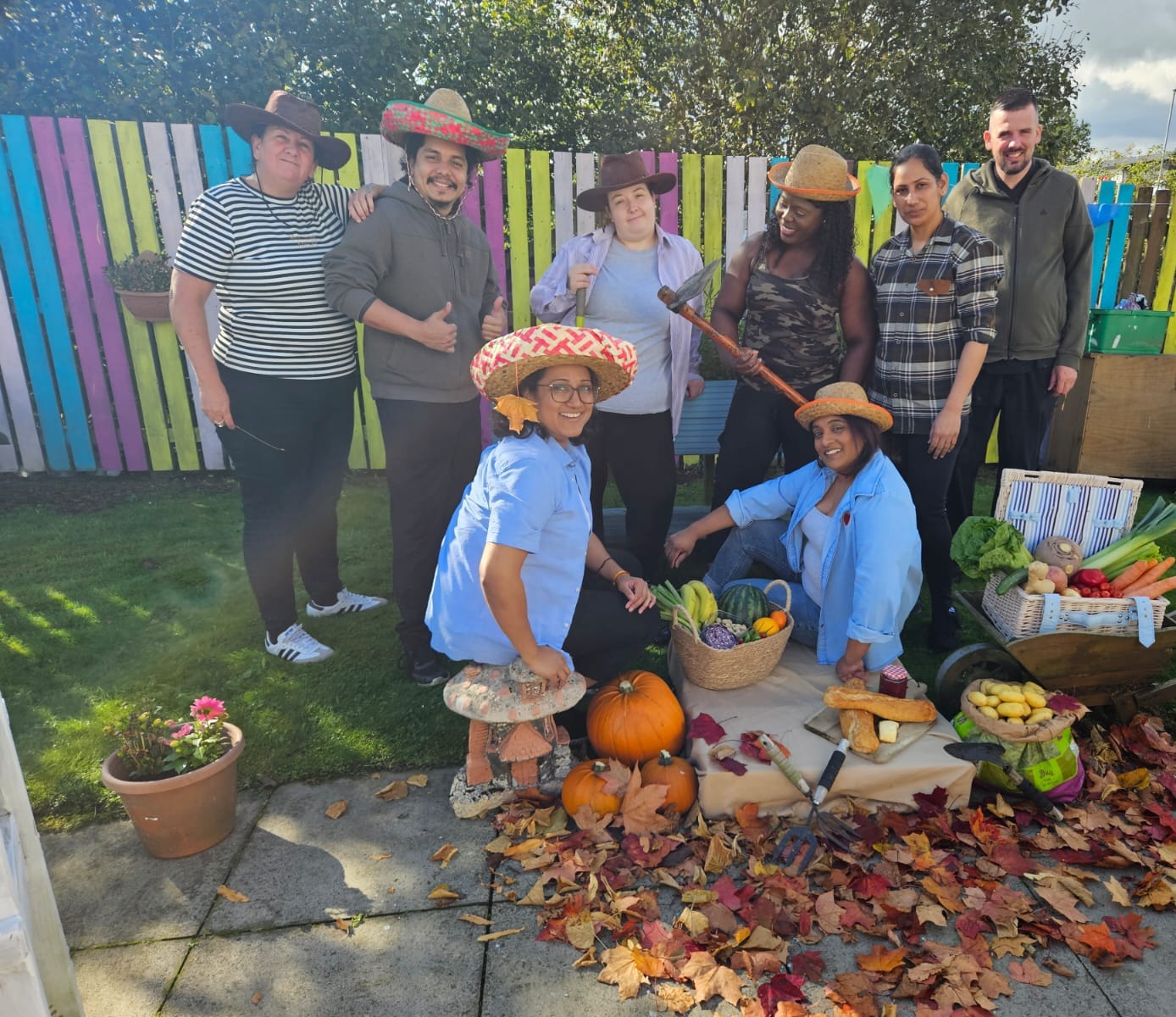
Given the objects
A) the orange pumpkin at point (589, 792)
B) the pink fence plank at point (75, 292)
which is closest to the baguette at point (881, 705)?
the orange pumpkin at point (589, 792)

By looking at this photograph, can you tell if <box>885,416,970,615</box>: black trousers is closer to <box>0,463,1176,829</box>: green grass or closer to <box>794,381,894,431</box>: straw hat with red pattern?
<box>0,463,1176,829</box>: green grass

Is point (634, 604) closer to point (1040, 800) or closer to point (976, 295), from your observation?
point (1040, 800)

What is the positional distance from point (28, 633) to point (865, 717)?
432 cm

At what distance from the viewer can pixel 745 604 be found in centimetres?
340

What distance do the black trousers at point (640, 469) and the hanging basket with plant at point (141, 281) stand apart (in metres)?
4.53

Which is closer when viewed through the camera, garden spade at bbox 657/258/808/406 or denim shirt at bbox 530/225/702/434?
garden spade at bbox 657/258/808/406

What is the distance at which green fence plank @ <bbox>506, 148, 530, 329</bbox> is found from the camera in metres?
6.62

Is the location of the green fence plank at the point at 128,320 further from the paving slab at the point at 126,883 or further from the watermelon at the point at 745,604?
the watermelon at the point at 745,604

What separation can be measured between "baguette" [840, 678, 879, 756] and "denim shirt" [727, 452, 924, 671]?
35cm

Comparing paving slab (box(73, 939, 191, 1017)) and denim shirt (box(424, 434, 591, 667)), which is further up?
denim shirt (box(424, 434, 591, 667))

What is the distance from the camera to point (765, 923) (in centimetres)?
222

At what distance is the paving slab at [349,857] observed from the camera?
2395mm

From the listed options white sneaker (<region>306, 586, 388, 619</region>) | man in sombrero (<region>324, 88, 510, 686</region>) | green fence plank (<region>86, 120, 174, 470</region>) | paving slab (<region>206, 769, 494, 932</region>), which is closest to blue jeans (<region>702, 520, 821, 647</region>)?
man in sombrero (<region>324, 88, 510, 686</region>)

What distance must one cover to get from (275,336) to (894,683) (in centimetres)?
300
